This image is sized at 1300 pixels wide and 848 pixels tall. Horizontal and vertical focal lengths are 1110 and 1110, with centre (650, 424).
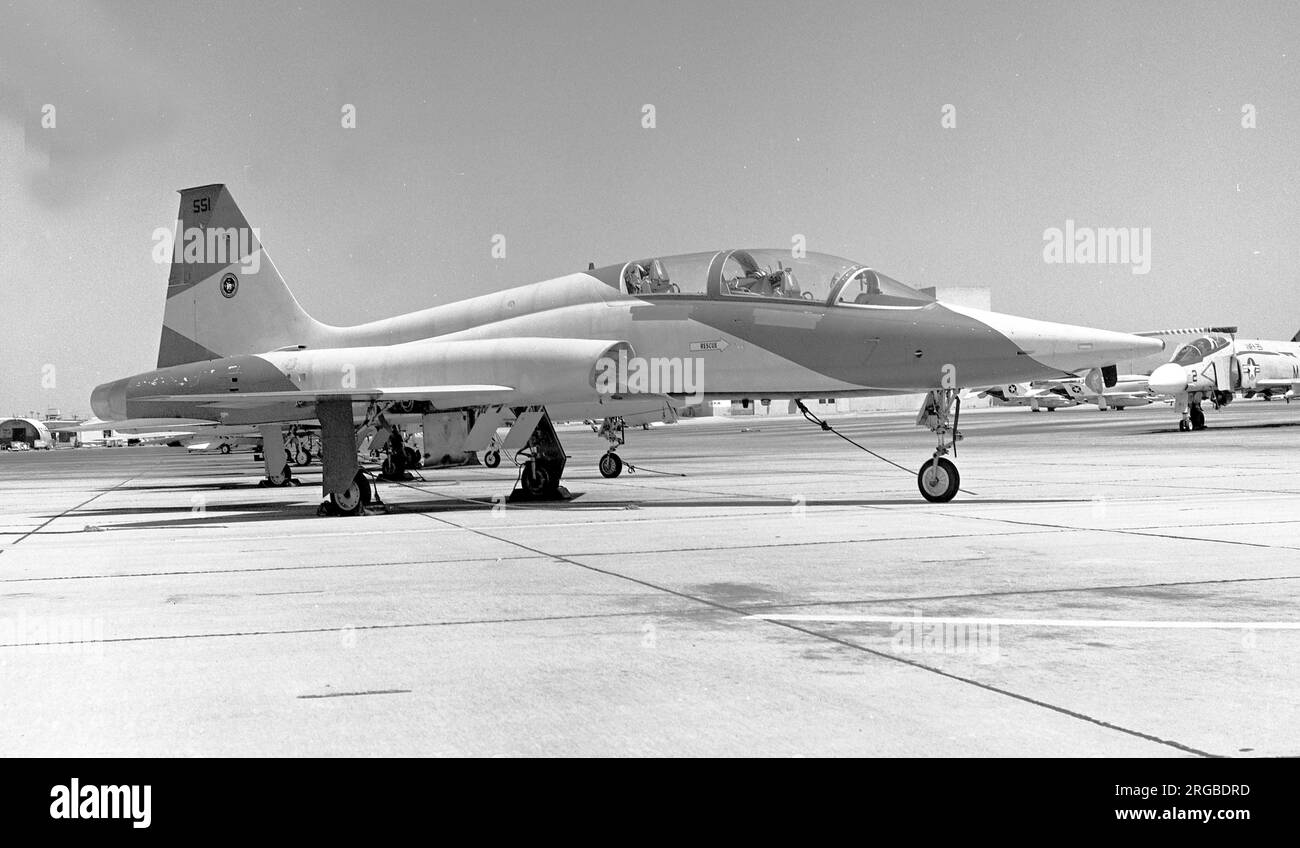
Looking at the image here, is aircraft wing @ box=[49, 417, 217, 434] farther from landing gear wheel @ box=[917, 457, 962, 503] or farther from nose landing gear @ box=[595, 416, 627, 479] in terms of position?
landing gear wheel @ box=[917, 457, 962, 503]

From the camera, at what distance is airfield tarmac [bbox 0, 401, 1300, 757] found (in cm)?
375

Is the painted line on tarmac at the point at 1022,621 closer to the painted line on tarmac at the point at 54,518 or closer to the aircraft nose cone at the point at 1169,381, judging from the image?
the painted line on tarmac at the point at 54,518

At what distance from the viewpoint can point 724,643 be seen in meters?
5.28

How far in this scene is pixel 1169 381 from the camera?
1433 inches

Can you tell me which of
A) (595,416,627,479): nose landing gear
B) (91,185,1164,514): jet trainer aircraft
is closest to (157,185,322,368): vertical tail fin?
(91,185,1164,514): jet trainer aircraft

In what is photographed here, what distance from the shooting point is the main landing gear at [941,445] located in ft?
43.4

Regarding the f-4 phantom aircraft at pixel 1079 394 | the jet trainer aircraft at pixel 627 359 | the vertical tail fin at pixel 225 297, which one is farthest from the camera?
the f-4 phantom aircraft at pixel 1079 394

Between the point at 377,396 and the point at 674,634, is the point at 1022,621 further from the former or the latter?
the point at 377,396

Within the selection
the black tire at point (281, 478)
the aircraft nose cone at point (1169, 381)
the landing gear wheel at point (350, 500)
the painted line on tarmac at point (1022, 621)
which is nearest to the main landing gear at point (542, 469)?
the landing gear wheel at point (350, 500)

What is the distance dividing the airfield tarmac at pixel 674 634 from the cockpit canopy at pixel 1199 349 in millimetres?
27570


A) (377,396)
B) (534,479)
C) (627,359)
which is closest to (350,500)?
(377,396)

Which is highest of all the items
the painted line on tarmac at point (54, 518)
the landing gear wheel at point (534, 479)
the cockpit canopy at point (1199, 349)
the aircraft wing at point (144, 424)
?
the cockpit canopy at point (1199, 349)

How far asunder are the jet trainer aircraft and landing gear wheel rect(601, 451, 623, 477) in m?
6.33
